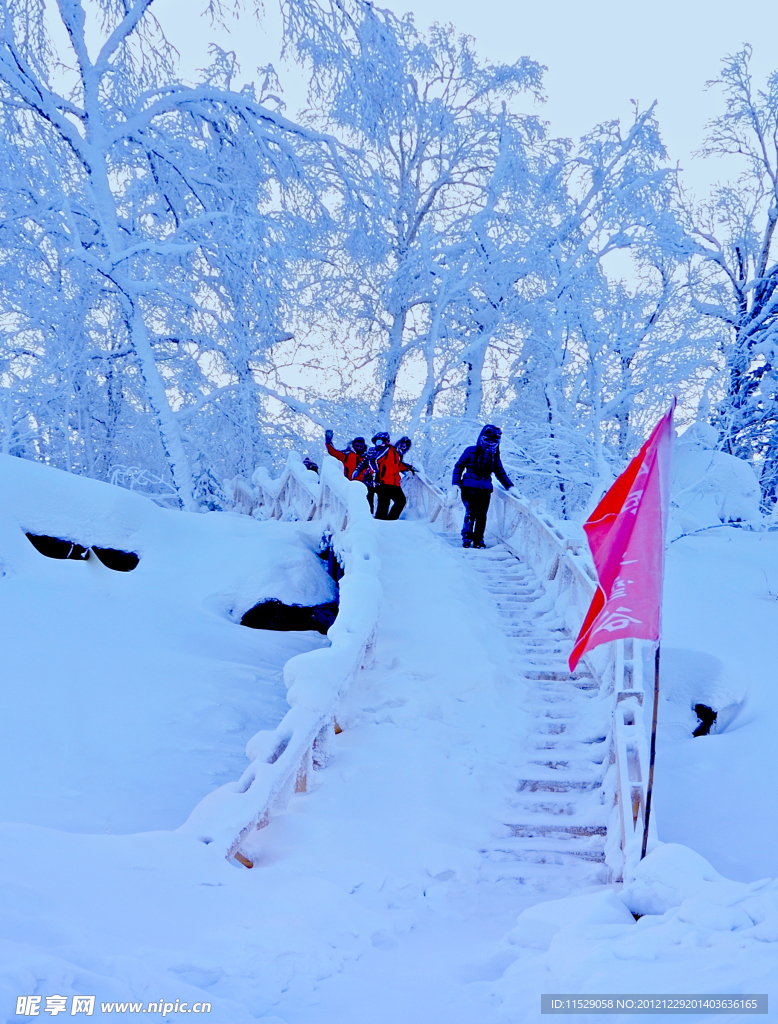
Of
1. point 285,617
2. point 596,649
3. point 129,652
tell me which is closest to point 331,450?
point 285,617

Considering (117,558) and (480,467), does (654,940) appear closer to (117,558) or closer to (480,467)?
(117,558)

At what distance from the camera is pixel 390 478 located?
12.3 meters

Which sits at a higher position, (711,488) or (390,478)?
(711,488)

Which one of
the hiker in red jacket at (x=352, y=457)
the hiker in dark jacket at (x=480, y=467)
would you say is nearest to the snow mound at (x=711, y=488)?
the hiker in dark jacket at (x=480, y=467)

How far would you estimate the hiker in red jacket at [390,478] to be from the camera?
39.5 ft

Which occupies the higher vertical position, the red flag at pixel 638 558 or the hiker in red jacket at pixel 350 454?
the hiker in red jacket at pixel 350 454

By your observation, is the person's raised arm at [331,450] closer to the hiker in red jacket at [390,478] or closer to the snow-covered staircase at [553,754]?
the hiker in red jacket at [390,478]

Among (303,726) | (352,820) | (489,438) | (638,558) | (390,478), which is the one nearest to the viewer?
(638,558)

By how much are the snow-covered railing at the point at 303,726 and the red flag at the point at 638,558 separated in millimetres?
1927

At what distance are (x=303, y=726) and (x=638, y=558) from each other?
2.46m

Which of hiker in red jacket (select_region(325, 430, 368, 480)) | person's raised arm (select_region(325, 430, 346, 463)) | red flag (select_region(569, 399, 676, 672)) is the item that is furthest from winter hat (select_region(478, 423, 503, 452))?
red flag (select_region(569, 399, 676, 672))

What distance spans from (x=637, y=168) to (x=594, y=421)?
693cm

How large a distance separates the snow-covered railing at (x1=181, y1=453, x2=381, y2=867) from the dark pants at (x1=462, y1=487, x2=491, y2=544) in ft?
5.96

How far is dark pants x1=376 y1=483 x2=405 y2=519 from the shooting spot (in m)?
12.3
